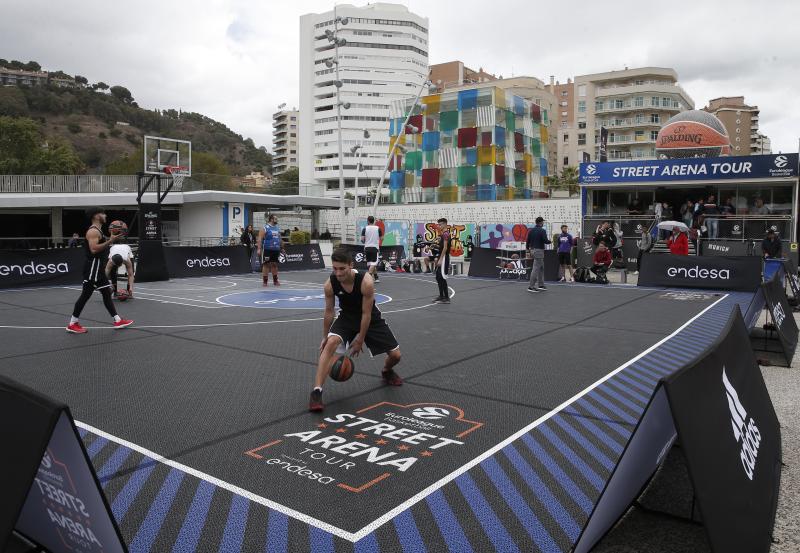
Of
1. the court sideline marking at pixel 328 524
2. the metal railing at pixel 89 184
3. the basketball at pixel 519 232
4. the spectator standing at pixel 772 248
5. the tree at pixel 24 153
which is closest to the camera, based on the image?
the court sideline marking at pixel 328 524

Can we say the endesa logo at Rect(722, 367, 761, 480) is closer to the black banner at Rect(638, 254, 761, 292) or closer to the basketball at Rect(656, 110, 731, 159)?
the black banner at Rect(638, 254, 761, 292)

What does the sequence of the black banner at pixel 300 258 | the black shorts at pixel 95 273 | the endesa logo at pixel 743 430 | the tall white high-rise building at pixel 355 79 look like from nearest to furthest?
1. the endesa logo at pixel 743 430
2. the black shorts at pixel 95 273
3. the black banner at pixel 300 258
4. the tall white high-rise building at pixel 355 79

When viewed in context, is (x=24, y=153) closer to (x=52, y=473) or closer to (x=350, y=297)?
(x=350, y=297)

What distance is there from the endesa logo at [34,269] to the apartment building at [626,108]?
75.4m

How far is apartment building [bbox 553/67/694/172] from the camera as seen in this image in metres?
85.8

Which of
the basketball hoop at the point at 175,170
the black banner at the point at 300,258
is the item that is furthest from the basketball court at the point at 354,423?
the basketball hoop at the point at 175,170

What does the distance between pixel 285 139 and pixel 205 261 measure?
15764cm

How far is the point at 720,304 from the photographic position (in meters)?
13.8

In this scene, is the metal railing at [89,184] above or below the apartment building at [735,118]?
below

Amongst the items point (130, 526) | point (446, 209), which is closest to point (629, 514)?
point (130, 526)

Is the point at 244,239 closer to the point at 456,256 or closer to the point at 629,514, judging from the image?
the point at 456,256

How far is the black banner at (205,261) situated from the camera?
2094 centimetres

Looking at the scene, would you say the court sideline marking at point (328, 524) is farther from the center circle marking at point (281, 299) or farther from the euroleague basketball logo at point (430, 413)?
the center circle marking at point (281, 299)

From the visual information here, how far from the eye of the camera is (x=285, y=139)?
173000 millimetres
